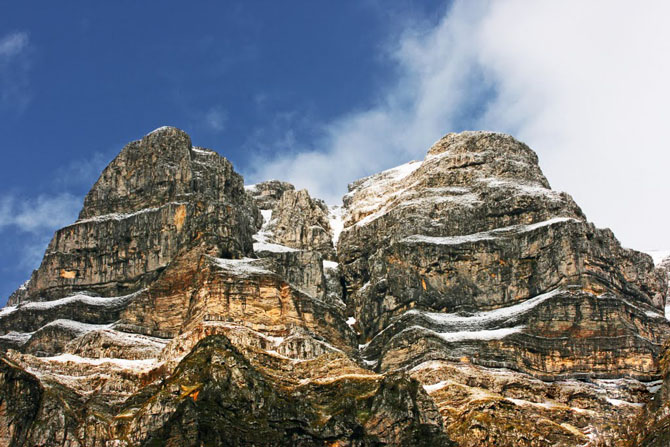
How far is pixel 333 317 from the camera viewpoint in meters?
157

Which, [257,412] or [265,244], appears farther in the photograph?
[265,244]

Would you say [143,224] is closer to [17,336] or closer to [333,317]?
[17,336]

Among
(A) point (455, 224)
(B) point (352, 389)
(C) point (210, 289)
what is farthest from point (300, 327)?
(A) point (455, 224)

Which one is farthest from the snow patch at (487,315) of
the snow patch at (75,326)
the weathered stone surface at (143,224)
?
the snow patch at (75,326)

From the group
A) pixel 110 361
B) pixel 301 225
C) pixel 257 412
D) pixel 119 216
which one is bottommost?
pixel 257 412

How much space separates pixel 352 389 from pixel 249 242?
49.5 metres

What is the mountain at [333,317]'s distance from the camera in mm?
121500

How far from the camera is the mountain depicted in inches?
4783

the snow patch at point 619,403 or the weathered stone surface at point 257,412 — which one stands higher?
the snow patch at point 619,403

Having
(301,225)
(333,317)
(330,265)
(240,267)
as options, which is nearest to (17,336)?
(240,267)

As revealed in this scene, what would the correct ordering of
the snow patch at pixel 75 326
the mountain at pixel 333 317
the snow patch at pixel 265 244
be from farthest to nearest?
the snow patch at pixel 265 244 < the snow patch at pixel 75 326 < the mountain at pixel 333 317

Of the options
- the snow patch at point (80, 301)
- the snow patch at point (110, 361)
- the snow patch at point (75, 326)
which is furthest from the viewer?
the snow patch at point (80, 301)

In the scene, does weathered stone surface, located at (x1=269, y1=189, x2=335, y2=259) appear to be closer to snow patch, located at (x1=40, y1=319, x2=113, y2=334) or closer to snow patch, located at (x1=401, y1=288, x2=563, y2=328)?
snow patch, located at (x1=401, y1=288, x2=563, y2=328)

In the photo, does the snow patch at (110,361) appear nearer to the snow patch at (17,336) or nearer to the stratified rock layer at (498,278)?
the snow patch at (17,336)
